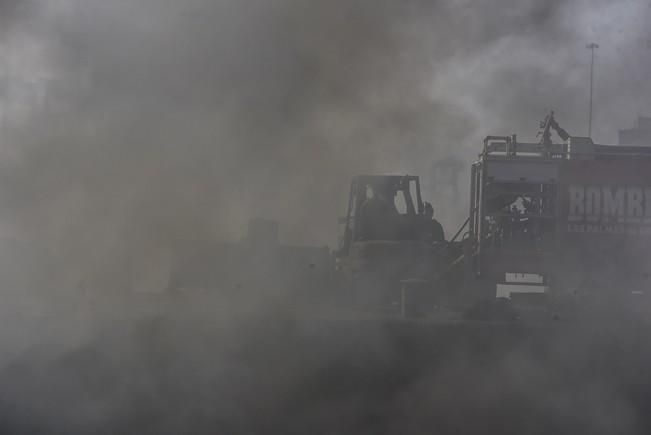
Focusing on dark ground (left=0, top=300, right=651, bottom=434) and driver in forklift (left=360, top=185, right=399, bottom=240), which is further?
driver in forklift (left=360, top=185, right=399, bottom=240)

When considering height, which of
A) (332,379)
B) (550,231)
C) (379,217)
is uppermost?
(379,217)


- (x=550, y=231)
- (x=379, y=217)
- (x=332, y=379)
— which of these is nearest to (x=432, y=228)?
(x=379, y=217)

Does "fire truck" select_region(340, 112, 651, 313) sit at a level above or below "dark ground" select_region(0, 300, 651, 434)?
above

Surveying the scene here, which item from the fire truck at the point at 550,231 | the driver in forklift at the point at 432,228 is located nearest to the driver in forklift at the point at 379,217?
the driver in forklift at the point at 432,228

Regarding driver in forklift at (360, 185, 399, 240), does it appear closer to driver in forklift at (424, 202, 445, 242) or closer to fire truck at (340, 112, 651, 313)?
driver in forklift at (424, 202, 445, 242)

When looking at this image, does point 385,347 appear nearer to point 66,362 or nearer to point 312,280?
point 66,362

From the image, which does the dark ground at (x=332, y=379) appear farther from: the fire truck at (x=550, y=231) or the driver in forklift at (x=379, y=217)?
the driver in forklift at (x=379, y=217)

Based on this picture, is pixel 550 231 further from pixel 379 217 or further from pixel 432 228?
pixel 379 217

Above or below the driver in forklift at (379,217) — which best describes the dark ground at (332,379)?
below

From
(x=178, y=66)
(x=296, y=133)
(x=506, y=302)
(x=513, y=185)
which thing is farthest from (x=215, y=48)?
(x=506, y=302)

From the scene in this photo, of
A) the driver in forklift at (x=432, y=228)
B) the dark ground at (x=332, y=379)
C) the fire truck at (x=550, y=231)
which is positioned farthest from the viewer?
the driver in forklift at (x=432, y=228)

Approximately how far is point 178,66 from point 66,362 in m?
7.91

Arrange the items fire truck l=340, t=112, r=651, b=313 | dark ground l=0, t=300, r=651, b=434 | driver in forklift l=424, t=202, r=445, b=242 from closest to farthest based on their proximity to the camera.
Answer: dark ground l=0, t=300, r=651, b=434, fire truck l=340, t=112, r=651, b=313, driver in forklift l=424, t=202, r=445, b=242

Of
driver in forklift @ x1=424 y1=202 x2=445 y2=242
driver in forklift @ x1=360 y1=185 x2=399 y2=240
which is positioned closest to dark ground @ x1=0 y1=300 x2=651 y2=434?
driver in forklift @ x1=360 y1=185 x2=399 y2=240
